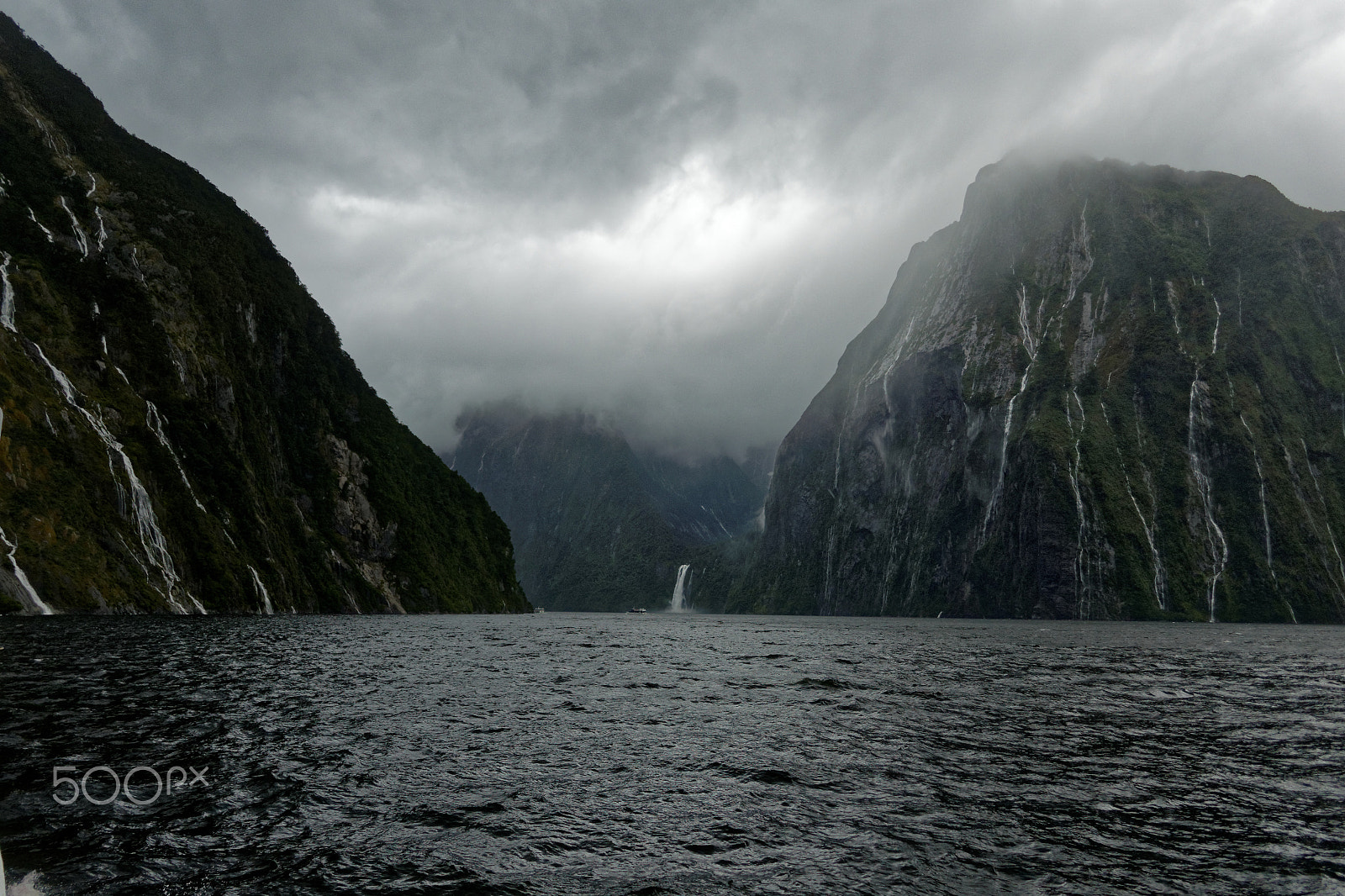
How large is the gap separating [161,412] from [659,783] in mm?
111841

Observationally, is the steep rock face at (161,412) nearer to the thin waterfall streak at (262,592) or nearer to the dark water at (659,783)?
the thin waterfall streak at (262,592)

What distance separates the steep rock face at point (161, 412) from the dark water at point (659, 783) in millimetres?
49240

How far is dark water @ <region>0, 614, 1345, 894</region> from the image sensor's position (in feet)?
39.3

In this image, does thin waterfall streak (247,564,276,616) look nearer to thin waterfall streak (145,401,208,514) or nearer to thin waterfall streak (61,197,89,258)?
thin waterfall streak (145,401,208,514)

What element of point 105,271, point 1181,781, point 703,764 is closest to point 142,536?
point 105,271

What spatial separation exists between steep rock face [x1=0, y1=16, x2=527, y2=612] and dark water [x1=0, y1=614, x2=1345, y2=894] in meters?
49.2

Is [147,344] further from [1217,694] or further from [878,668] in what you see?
[1217,694]

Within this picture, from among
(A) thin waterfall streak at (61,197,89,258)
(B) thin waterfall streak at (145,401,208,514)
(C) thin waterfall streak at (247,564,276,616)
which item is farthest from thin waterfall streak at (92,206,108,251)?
(C) thin waterfall streak at (247,564,276,616)

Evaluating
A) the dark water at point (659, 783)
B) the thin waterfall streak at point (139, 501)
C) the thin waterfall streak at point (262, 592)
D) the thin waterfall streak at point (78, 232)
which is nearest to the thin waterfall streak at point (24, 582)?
the thin waterfall streak at point (139, 501)

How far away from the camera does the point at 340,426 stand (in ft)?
563

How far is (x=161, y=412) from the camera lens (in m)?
102

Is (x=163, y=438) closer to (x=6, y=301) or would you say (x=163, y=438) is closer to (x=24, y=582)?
(x=6, y=301)

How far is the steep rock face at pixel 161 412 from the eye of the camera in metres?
75.9

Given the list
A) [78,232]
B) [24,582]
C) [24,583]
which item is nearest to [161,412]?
[78,232]
